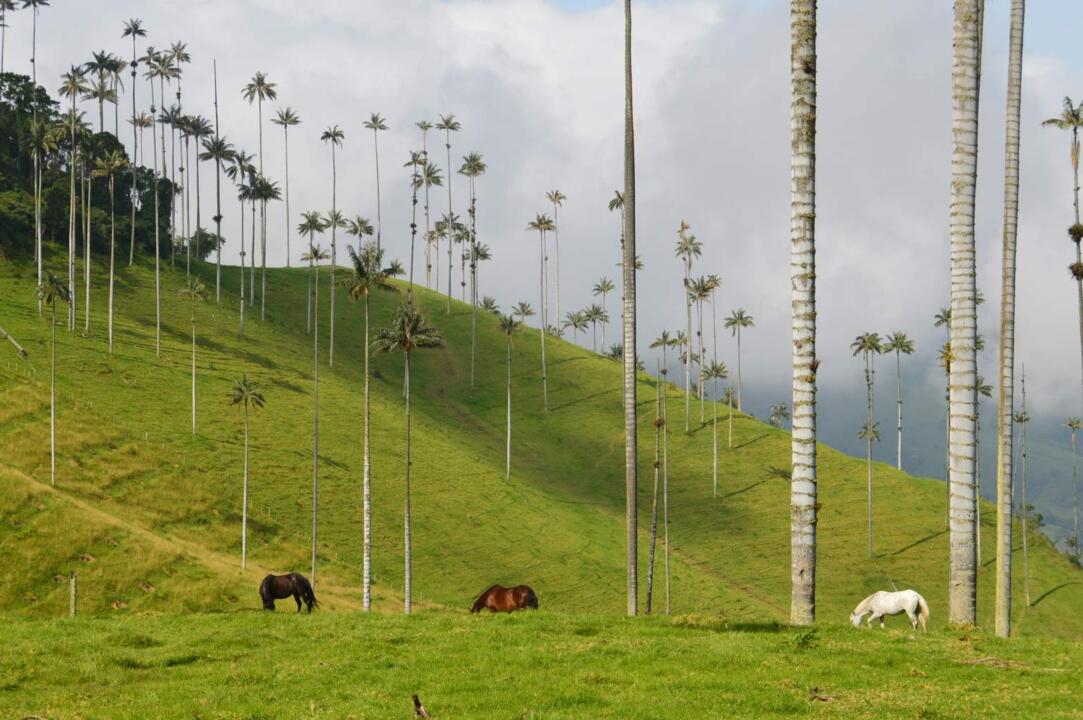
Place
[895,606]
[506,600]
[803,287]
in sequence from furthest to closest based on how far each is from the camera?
[506,600] → [895,606] → [803,287]

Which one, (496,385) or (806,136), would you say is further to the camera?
(496,385)

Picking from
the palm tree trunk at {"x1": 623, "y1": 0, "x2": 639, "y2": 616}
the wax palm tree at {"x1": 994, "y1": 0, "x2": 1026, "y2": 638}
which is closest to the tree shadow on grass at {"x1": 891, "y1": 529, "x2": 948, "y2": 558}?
the palm tree trunk at {"x1": 623, "y1": 0, "x2": 639, "y2": 616}

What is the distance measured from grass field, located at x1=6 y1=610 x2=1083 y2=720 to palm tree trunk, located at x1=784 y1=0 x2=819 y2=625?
2157 mm

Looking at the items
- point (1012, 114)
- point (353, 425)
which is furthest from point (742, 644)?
point (353, 425)

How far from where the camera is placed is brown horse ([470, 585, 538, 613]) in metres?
42.1

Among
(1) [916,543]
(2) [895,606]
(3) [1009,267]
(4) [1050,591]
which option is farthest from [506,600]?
(4) [1050,591]

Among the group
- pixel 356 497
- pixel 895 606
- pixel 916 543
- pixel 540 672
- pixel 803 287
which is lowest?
pixel 916 543

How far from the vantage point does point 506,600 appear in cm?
4241

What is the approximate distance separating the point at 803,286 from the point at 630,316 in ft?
62.6

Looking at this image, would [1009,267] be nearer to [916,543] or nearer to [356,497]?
[356,497]

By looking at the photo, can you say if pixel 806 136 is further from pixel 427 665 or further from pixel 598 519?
pixel 598 519

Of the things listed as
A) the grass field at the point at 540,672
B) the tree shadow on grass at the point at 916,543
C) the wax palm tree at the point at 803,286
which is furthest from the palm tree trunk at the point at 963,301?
the tree shadow on grass at the point at 916,543

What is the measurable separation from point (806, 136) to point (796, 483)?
888 cm

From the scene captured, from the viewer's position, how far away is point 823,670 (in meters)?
21.2
